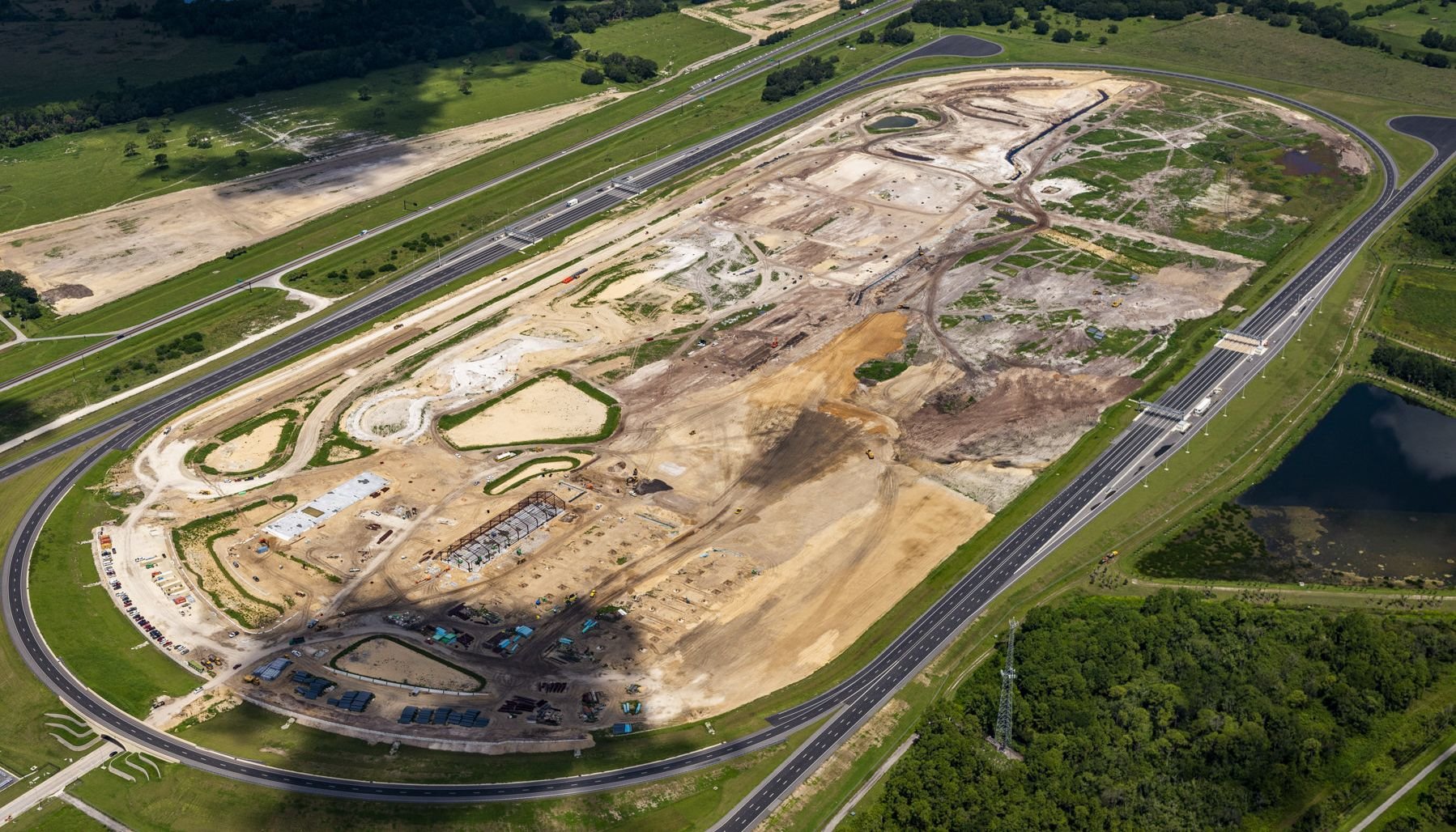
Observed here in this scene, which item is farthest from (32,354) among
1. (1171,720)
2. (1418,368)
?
(1418,368)

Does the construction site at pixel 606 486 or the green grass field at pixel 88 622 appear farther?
the construction site at pixel 606 486

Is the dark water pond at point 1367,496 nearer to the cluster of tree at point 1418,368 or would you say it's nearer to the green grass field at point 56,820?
the cluster of tree at point 1418,368

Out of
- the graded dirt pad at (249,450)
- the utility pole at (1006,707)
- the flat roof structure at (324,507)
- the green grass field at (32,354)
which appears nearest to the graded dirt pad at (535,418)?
the flat roof structure at (324,507)

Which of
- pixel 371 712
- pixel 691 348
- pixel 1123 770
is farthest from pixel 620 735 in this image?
pixel 691 348

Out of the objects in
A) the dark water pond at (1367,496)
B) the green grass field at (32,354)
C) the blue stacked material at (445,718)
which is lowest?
the dark water pond at (1367,496)

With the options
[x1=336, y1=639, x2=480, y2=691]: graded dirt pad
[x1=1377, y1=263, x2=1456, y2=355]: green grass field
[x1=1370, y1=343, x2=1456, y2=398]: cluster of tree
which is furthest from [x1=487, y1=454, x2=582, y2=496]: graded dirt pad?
[x1=1377, y1=263, x2=1456, y2=355]: green grass field

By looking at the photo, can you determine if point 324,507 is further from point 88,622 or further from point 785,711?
point 785,711
